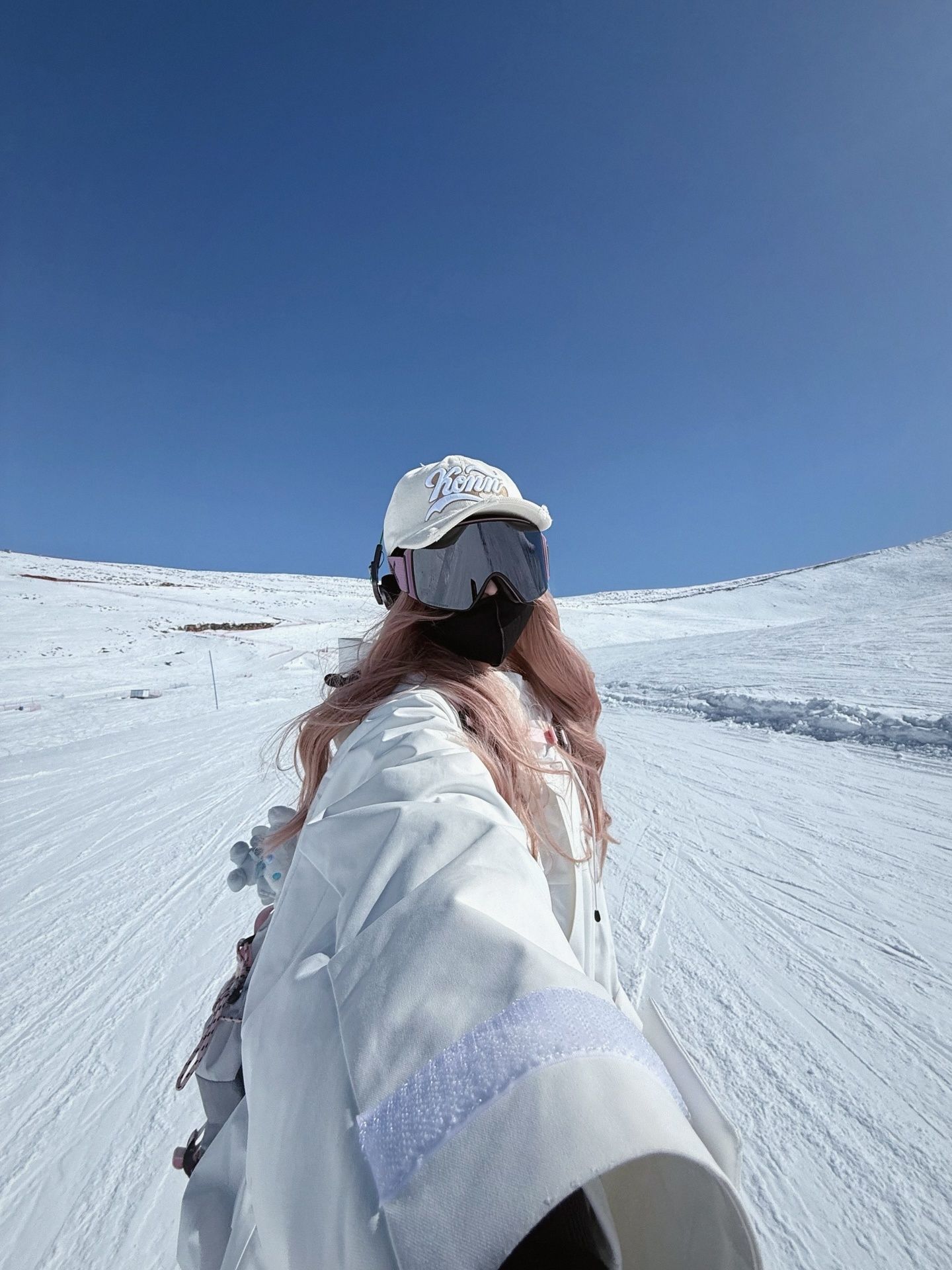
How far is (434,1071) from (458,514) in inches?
47.0

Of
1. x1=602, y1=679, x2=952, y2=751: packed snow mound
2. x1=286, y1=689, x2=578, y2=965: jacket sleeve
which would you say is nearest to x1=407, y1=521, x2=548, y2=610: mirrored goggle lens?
x1=286, y1=689, x2=578, y2=965: jacket sleeve

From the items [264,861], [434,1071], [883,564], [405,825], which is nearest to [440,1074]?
[434,1071]

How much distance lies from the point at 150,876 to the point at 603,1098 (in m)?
4.40

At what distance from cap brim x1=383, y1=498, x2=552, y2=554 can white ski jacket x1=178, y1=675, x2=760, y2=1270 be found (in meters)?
0.70

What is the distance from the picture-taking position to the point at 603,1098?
0.53 meters

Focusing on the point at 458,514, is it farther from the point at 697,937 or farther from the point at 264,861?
the point at 697,937

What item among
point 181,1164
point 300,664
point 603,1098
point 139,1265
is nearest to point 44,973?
point 139,1265

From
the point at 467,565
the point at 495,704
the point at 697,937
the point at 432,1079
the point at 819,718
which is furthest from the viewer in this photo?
the point at 819,718

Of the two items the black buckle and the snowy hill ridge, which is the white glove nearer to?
the black buckle

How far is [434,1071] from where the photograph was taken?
1.84 feet

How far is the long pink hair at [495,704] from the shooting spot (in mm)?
1268

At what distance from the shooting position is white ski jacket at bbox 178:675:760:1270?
0.51m

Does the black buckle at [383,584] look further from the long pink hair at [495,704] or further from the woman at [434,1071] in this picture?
the woman at [434,1071]

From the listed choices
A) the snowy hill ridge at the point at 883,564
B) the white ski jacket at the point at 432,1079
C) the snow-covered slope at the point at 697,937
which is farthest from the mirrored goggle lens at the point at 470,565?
the snowy hill ridge at the point at 883,564
